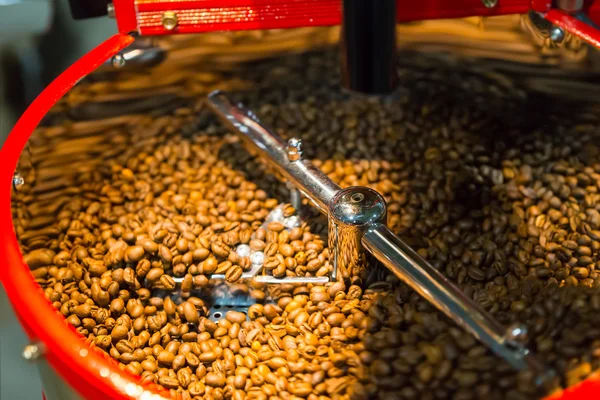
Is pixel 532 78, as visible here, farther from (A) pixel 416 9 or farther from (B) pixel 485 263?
(B) pixel 485 263

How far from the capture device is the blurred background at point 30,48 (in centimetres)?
135

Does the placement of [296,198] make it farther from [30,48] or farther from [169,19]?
[30,48]

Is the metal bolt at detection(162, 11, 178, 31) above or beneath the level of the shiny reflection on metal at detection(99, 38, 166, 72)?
above

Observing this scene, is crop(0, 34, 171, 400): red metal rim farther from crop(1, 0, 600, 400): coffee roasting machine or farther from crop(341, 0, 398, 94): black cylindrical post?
crop(341, 0, 398, 94): black cylindrical post

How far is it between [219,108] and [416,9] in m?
0.34

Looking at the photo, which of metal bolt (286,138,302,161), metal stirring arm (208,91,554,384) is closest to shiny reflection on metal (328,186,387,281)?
metal stirring arm (208,91,554,384)

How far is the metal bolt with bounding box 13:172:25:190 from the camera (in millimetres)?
914

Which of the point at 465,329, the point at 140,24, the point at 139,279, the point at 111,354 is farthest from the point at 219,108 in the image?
the point at 465,329

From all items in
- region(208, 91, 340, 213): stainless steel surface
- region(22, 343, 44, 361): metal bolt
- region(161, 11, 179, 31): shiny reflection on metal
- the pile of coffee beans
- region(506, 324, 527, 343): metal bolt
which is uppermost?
region(161, 11, 179, 31): shiny reflection on metal

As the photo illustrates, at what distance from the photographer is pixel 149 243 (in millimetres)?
1018

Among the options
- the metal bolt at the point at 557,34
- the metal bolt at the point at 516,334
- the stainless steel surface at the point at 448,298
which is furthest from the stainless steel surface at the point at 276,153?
the metal bolt at the point at 557,34

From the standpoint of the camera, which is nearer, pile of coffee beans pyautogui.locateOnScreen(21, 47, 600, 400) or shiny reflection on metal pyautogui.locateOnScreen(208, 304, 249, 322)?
pile of coffee beans pyautogui.locateOnScreen(21, 47, 600, 400)

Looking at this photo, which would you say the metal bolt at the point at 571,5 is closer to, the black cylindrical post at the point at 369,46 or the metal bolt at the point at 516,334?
the black cylindrical post at the point at 369,46

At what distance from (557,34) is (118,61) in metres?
0.65
